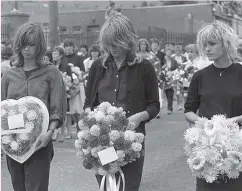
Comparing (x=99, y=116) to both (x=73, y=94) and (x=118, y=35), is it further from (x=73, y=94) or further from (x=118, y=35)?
(x=73, y=94)

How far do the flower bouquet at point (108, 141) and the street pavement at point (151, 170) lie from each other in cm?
330

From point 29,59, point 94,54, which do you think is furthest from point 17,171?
point 94,54

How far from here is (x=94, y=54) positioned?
52.2 ft

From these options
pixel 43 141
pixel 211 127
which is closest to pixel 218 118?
pixel 211 127

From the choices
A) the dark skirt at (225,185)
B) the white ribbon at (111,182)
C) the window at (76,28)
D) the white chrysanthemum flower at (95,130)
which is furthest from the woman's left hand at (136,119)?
the window at (76,28)

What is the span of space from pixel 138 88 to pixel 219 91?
69 centimetres

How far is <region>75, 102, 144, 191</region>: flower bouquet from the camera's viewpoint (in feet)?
14.5

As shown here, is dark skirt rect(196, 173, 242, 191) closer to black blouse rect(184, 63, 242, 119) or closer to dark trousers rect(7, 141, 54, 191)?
black blouse rect(184, 63, 242, 119)

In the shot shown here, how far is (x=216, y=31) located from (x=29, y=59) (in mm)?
1660

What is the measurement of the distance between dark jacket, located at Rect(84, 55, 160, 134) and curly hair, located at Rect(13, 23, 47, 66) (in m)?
0.49

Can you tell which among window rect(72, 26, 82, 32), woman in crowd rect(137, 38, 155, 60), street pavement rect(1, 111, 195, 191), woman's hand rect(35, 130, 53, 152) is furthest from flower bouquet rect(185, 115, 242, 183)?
window rect(72, 26, 82, 32)

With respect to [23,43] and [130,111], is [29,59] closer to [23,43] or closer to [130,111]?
[23,43]

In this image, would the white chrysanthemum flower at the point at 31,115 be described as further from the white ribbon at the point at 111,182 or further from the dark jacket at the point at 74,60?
the dark jacket at the point at 74,60

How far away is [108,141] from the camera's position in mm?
4438
